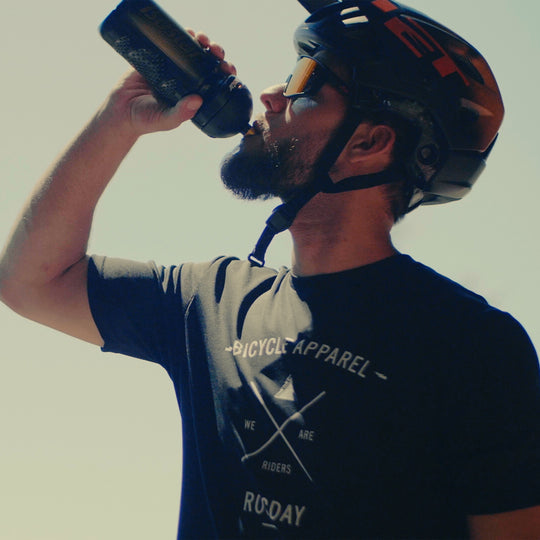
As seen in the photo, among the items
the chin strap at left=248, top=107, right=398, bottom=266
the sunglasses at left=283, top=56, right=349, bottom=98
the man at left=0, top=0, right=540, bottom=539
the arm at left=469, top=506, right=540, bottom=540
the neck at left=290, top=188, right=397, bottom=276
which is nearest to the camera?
the arm at left=469, top=506, right=540, bottom=540

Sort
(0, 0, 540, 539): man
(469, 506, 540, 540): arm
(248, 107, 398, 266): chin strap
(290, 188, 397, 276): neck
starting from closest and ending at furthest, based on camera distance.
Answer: (469, 506, 540, 540): arm, (0, 0, 540, 539): man, (290, 188, 397, 276): neck, (248, 107, 398, 266): chin strap

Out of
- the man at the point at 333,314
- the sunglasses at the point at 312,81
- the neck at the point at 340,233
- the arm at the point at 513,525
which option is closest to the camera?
A: the arm at the point at 513,525

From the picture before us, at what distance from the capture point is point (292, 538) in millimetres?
1851

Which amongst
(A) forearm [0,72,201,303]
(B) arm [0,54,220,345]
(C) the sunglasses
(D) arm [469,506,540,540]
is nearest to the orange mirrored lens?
(C) the sunglasses

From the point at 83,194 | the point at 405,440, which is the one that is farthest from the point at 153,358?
the point at 405,440

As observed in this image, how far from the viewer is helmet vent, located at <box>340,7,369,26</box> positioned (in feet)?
8.90

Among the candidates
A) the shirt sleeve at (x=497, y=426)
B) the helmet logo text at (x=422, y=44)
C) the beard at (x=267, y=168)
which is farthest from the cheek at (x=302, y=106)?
the shirt sleeve at (x=497, y=426)

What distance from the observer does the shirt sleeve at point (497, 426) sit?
5.65 ft

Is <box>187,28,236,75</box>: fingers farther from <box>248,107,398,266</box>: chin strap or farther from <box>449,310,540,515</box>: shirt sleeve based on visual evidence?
<box>449,310,540,515</box>: shirt sleeve

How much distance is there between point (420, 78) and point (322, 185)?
0.58m

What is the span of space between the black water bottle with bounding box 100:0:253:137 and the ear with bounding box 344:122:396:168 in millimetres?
432

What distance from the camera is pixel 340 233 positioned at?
2.48 m

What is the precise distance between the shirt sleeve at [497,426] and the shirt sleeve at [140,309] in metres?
1.05

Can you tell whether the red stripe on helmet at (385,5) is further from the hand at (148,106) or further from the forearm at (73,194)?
the forearm at (73,194)
